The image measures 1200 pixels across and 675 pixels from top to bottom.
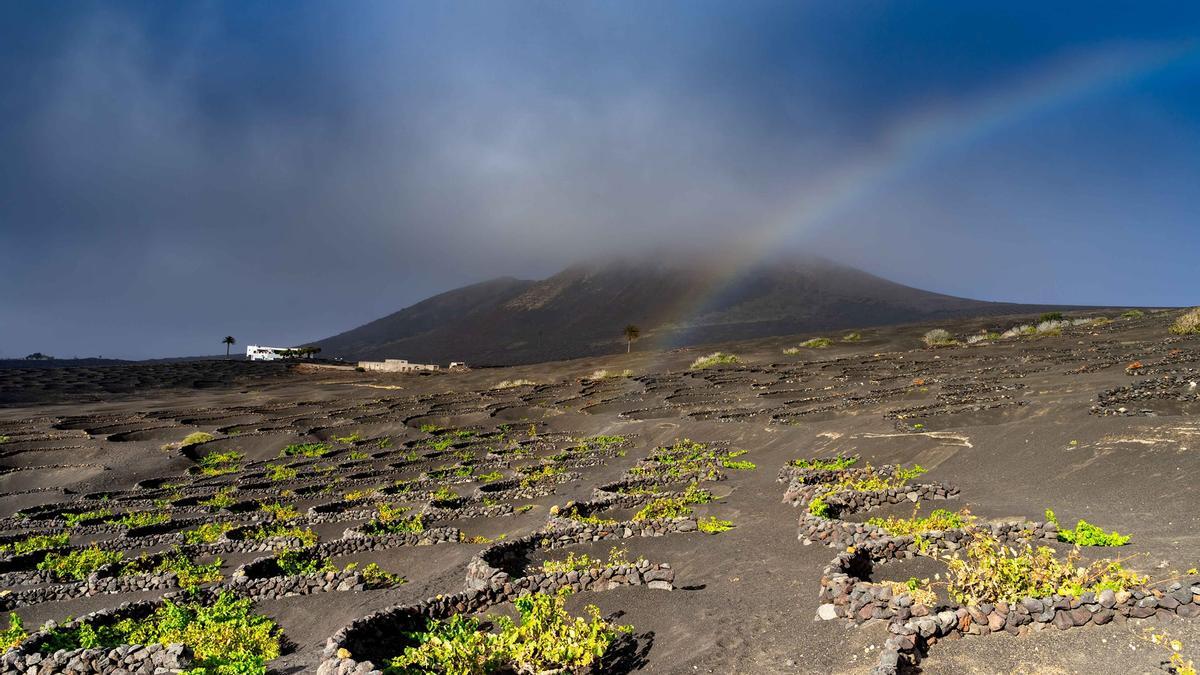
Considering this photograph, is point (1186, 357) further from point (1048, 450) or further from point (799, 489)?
point (799, 489)

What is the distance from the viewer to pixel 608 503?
23359mm

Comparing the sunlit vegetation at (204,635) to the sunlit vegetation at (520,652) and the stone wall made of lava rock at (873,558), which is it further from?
the stone wall made of lava rock at (873,558)

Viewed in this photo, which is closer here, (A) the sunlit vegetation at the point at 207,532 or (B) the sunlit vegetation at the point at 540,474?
(A) the sunlit vegetation at the point at 207,532

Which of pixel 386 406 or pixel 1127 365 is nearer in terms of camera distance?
pixel 1127 365

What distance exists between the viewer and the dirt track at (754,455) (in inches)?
449

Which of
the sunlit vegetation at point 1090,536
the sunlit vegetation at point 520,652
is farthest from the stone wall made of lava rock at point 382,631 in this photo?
the sunlit vegetation at point 1090,536

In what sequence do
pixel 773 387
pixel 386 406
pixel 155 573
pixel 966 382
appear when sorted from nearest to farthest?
pixel 155 573, pixel 966 382, pixel 773 387, pixel 386 406

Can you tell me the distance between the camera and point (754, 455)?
30.5m

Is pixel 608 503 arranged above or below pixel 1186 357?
below

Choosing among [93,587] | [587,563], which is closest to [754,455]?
[587,563]

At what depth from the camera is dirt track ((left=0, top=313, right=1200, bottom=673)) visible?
37.4ft

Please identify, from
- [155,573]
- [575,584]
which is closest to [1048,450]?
[575,584]

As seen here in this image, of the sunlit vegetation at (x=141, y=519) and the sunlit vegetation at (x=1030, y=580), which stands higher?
the sunlit vegetation at (x=1030, y=580)

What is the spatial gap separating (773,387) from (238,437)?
131ft
